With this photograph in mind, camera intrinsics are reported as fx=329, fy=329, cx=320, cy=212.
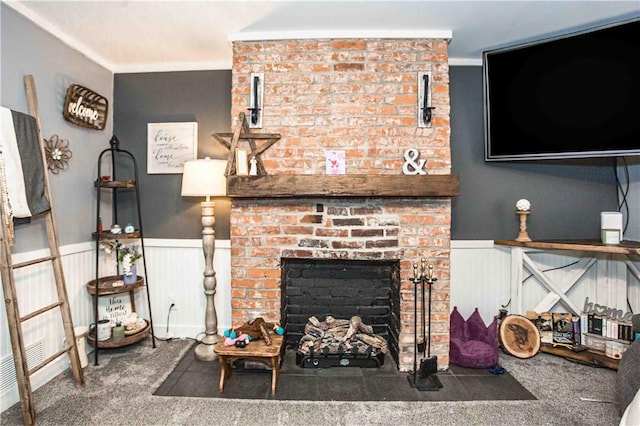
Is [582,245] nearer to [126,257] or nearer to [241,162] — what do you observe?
[241,162]

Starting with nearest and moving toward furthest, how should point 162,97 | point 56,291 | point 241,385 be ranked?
point 241,385 < point 56,291 < point 162,97

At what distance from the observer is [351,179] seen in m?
2.15

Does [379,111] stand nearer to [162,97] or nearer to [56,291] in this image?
[162,97]

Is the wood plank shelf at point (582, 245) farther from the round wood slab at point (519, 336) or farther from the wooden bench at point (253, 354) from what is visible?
the wooden bench at point (253, 354)

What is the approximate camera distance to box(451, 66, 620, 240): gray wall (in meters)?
2.75

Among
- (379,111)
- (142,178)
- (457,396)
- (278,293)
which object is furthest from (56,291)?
(457,396)

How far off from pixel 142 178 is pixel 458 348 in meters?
2.89

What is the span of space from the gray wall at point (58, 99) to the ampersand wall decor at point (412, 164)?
2.40 m

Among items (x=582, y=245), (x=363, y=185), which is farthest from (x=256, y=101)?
(x=582, y=245)

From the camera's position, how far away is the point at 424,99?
2277 mm

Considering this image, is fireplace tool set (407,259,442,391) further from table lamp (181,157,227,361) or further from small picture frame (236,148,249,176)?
table lamp (181,157,227,361)

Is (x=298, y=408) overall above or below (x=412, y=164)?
below

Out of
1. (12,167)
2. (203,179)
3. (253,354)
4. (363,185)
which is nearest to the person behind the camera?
(12,167)

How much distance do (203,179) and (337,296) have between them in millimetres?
1330
